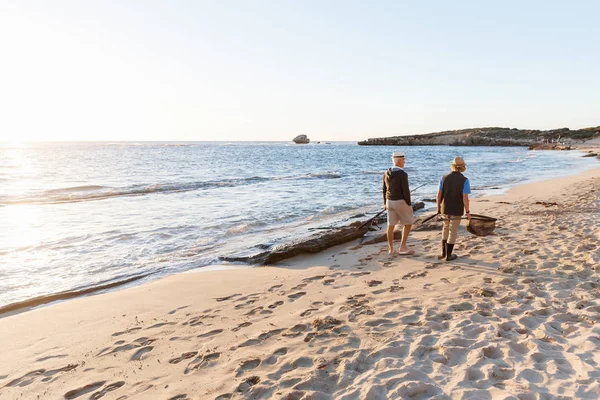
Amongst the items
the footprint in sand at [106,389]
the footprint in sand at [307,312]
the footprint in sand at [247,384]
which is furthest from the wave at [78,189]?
the footprint in sand at [247,384]

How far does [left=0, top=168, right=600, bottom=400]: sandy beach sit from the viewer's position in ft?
10.4

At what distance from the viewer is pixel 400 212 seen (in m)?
7.18

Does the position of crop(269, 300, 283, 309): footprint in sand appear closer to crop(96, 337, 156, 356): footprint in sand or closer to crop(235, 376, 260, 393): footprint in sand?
crop(96, 337, 156, 356): footprint in sand

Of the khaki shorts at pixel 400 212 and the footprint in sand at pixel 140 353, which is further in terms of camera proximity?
the khaki shorts at pixel 400 212

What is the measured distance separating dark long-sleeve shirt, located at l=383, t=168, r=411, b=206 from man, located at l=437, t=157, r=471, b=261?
64 cm

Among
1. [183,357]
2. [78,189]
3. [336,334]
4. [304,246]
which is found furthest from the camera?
[78,189]

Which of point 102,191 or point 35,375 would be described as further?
point 102,191

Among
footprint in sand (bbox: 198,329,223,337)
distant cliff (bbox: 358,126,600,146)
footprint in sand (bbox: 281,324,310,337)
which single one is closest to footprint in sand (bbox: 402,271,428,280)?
footprint in sand (bbox: 281,324,310,337)

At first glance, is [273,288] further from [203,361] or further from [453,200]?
[453,200]

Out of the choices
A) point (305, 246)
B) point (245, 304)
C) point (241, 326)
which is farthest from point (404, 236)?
point (241, 326)

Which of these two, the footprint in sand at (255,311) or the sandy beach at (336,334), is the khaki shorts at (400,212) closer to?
the sandy beach at (336,334)

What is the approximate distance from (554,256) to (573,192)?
10.3 metres

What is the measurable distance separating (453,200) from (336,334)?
3672 mm

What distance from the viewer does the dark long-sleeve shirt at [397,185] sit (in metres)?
7.02
